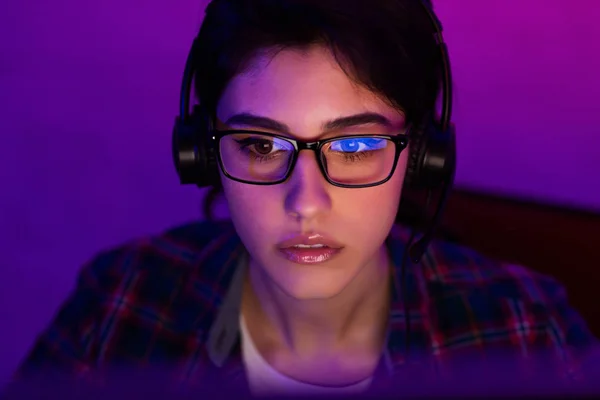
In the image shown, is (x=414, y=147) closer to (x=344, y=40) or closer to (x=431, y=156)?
(x=431, y=156)

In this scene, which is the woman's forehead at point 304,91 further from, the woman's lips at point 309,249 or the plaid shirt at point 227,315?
the plaid shirt at point 227,315

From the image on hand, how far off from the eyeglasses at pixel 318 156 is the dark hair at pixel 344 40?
0.08m

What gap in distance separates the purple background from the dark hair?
0.44 metres

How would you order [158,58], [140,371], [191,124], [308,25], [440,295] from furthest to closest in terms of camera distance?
1. [158,58]
2. [440,295]
3. [191,124]
4. [308,25]
5. [140,371]

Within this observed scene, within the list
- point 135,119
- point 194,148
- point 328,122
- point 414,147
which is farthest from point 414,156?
point 135,119

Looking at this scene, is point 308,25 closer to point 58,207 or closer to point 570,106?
point 570,106

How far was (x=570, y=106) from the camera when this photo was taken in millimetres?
1338

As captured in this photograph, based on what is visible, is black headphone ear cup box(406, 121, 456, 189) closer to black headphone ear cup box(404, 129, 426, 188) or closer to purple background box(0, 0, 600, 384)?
black headphone ear cup box(404, 129, 426, 188)

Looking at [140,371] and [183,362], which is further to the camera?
[183,362]

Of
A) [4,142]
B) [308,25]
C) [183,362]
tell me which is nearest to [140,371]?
[308,25]

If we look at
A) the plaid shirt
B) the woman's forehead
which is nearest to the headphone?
the woman's forehead

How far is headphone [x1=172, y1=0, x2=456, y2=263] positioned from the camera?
3.12 ft

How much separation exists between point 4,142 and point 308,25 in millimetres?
1239

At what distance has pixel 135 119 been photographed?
1673mm
